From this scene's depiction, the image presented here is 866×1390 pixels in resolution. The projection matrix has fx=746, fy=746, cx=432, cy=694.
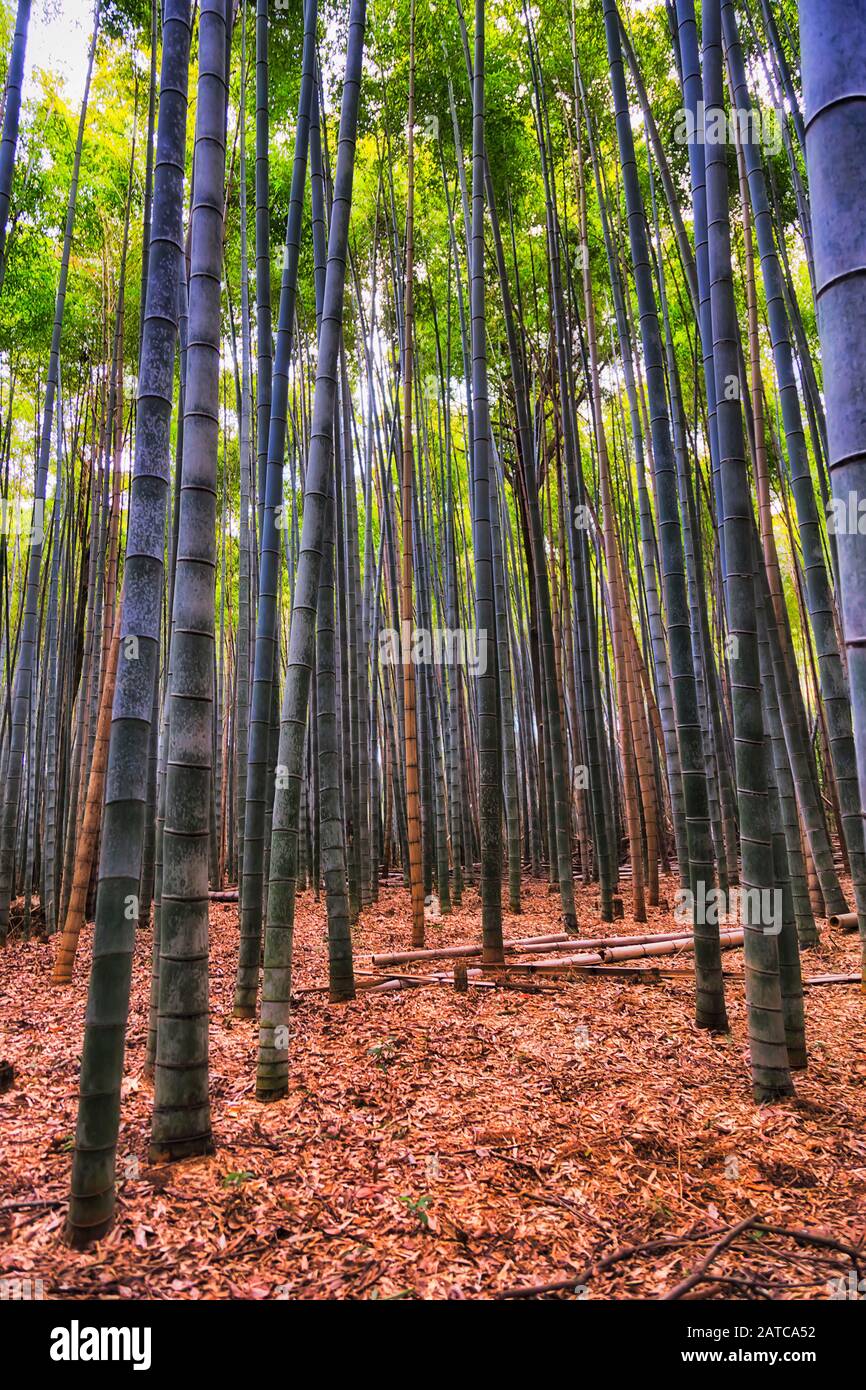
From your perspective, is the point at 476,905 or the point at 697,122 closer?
the point at 697,122

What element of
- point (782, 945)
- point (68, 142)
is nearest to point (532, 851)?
point (782, 945)

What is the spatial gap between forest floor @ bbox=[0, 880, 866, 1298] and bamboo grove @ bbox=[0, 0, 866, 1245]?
13 cm

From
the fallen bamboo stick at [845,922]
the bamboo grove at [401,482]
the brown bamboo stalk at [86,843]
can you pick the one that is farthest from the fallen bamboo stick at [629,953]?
the brown bamboo stalk at [86,843]

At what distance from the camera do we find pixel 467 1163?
1.75 m

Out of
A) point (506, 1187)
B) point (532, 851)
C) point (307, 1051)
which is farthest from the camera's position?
point (532, 851)

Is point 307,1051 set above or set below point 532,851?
below

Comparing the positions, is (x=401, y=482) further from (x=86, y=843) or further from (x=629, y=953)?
(x=629, y=953)

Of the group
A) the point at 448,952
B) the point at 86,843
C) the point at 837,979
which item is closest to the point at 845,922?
the point at 837,979

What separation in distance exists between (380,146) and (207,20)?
3.96 m

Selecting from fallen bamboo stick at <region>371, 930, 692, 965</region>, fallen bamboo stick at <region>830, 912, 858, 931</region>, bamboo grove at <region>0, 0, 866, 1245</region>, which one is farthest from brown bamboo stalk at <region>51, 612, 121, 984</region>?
fallen bamboo stick at <region>830, 912, 858, 931</region>

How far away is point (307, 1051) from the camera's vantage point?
98.7 inches
